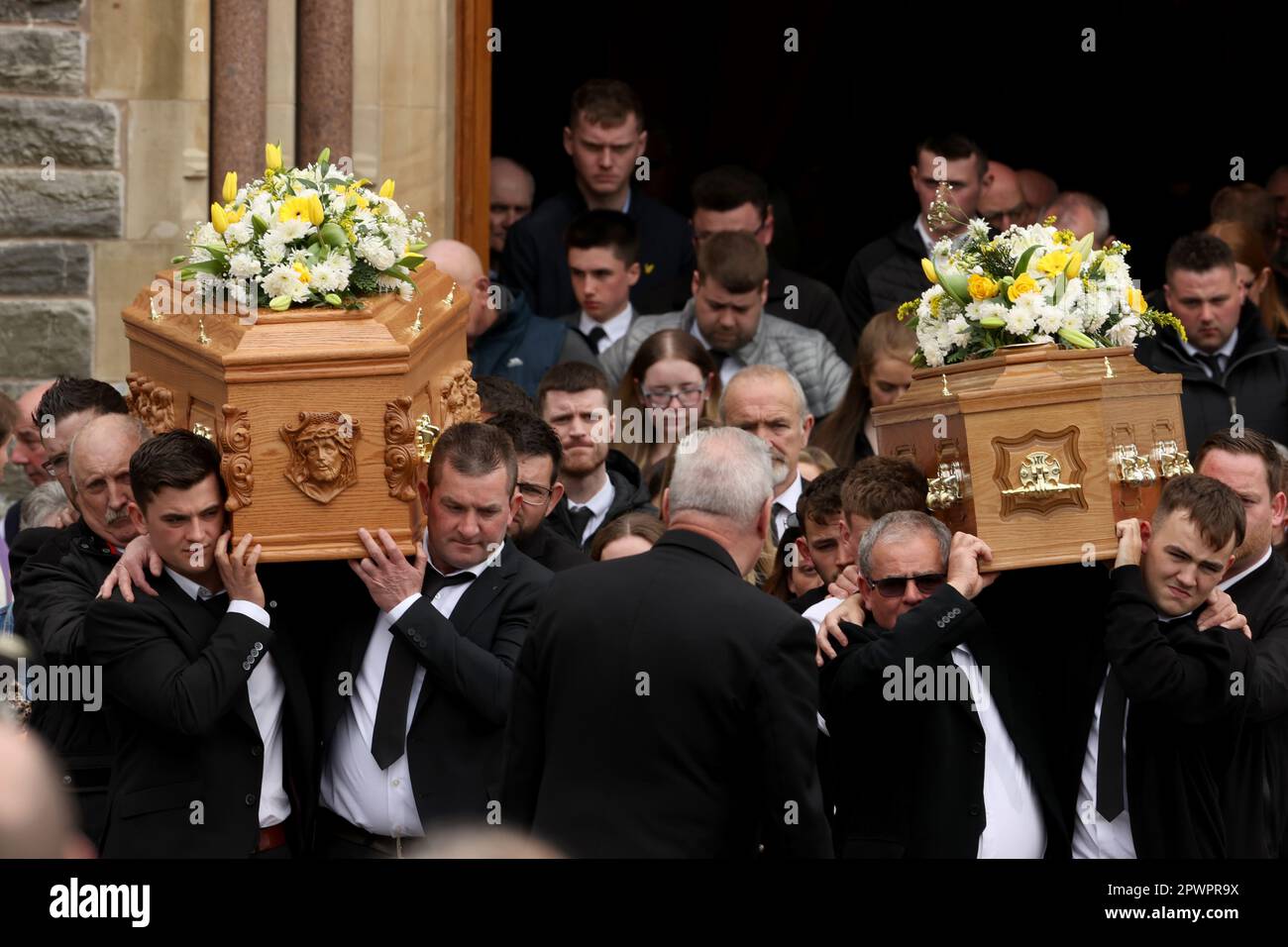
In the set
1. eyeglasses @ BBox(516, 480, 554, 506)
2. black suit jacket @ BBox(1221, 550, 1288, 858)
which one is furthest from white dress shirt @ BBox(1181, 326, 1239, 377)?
eyeglasses @ BBox(516, 480, 554, 506)

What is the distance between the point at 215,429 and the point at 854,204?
26.6 ft

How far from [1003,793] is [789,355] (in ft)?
10.0

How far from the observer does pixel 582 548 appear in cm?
665

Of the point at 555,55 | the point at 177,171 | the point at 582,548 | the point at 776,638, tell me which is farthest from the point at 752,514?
the point at 555,55

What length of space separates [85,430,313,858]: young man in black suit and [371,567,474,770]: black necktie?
7.9 inches

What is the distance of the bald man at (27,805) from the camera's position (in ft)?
6.66

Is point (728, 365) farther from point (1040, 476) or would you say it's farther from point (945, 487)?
point (1040, 476)

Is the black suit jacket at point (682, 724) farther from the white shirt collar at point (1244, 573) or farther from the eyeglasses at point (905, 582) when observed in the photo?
the white shirt collar at point (1244, 573)

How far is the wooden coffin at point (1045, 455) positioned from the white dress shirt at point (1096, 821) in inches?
15.7

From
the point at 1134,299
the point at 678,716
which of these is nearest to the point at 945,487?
the point at 1134,299

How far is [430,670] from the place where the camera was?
5.26 m

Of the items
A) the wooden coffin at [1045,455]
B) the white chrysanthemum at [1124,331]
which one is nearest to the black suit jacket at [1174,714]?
the wooden coffin at [1045,455]

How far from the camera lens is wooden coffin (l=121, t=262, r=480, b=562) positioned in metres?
5.29

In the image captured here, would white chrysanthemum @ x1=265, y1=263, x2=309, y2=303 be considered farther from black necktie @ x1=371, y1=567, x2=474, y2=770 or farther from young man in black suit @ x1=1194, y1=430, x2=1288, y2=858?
young man in black suit @ x1=1194, y1=430, x2=1288, y2=858
